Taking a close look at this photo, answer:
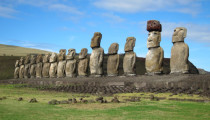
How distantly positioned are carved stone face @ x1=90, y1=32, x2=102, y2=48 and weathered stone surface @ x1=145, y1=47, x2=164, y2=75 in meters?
4.73

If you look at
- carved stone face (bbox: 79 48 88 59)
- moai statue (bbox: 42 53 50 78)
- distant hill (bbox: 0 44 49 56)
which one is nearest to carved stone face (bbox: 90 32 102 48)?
carved stone face (bbox: 79 48 88 59)

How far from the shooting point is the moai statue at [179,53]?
12958 millimetres

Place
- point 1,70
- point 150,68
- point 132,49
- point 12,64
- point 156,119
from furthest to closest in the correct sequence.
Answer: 1. point 12,64
2. point 1,70
3. point 132,49
4. point 150,68
5. point 156,119

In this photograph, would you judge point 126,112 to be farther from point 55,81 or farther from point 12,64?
point 12,64

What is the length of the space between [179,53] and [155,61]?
1.39m

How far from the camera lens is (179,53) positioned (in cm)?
1313

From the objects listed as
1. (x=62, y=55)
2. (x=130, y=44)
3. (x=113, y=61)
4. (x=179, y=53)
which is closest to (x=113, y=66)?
(x=113, y=61)

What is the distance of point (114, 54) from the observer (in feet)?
55.7

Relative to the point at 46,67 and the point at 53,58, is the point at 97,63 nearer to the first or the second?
the point at 53,58

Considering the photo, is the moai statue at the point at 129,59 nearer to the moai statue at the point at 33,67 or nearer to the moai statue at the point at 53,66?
the moai statue at the point at 53,66

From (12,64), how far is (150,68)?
1054 inches

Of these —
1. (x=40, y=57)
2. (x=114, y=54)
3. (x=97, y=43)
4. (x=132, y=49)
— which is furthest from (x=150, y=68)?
(x=40, y=57)

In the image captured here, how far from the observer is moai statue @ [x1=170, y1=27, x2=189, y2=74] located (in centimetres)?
1296

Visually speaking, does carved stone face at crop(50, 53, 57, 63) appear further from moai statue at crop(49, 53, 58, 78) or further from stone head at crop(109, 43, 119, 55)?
stone head at crop(109, 43, 119, 55)
